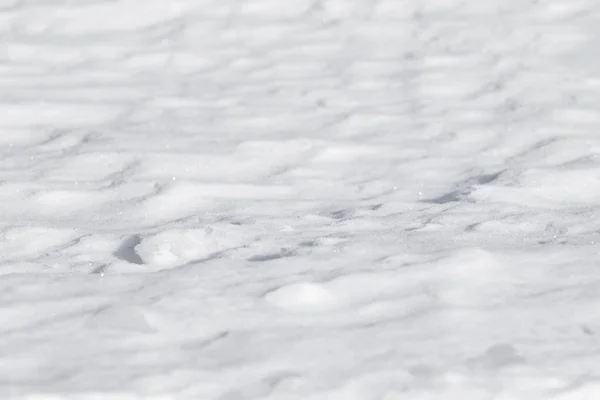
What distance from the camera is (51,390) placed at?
208cm

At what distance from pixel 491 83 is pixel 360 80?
1.90 ft

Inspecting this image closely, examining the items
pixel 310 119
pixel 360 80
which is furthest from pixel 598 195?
pixel 360 80

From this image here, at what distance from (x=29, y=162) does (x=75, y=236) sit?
89 cm

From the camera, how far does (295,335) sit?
7.75 feet

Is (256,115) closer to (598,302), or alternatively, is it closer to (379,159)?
(379,159)

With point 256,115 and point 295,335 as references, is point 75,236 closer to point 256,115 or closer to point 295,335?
point 295,335

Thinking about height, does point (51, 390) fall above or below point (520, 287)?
above

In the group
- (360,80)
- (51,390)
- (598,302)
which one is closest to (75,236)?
(51,390)

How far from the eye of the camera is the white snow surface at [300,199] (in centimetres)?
224

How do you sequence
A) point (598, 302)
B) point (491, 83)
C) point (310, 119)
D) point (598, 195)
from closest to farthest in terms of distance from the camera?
point (598, 302), point (598, 195), point (310, 119), point (491, 83)

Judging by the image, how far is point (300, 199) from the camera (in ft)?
11.8

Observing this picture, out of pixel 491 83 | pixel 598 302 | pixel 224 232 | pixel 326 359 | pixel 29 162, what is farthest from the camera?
pixel 491 83

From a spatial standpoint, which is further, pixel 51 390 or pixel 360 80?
pixel 360 80

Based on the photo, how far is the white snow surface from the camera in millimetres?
2236
